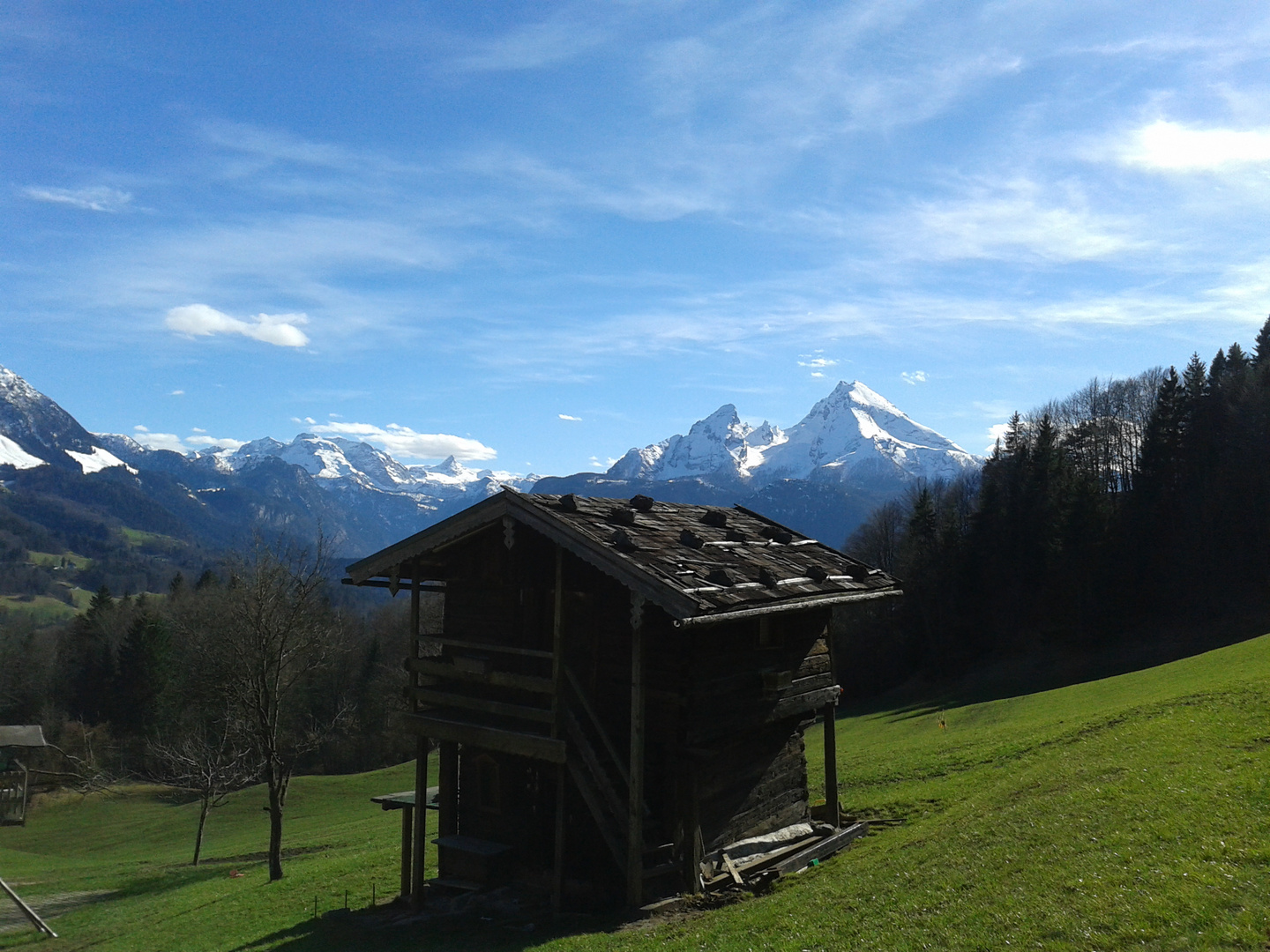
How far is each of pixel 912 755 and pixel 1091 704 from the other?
12070 mm

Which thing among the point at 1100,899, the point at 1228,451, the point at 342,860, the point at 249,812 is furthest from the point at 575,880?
the point at 1228,451

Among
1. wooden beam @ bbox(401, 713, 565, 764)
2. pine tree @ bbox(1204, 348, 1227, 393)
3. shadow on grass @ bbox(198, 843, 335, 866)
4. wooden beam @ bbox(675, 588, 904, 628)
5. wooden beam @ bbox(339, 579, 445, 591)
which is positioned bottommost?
shadow on grass @ bbox(198, 843, 335, 866)

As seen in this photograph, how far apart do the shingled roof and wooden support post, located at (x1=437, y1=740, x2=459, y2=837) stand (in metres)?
3.88

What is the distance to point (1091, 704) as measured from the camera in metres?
36.3

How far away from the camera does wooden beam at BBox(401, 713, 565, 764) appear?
49.5 feet

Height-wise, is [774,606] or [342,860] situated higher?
[774,606]

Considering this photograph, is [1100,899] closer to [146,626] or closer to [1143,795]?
[1143,795]

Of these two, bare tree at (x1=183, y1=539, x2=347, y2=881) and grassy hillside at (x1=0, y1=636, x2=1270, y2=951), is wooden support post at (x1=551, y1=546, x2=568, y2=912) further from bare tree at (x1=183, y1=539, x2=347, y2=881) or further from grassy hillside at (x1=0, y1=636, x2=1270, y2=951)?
bare tree at (x1=183, y1=539, x2=347, y2=881)

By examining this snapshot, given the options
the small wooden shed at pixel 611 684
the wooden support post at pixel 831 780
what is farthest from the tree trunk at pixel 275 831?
the wooden support post at pixel 831 780

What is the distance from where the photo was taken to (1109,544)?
2820 inches

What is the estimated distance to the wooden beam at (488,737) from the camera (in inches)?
594

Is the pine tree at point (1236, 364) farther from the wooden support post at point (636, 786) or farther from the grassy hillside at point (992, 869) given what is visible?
the wooden support post at point (636, 786)

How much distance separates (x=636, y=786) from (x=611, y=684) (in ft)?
7.48

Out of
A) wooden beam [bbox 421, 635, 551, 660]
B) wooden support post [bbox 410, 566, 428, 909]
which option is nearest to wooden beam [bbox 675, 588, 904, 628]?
wooden beam [bbox 421, 635, 551, 660]
